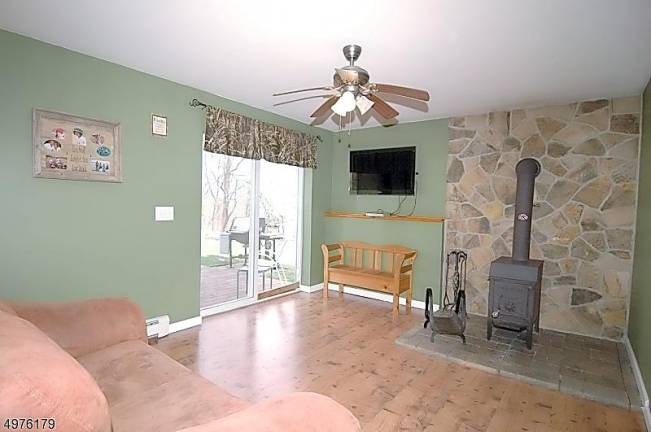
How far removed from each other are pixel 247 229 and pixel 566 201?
137 inches

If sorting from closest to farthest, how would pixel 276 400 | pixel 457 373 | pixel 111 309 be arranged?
pixel 276 400 < pixel 111 309 < pixel 457 373

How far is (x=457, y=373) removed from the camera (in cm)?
275

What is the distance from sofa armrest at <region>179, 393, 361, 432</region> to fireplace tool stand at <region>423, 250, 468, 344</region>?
2247 millimetres

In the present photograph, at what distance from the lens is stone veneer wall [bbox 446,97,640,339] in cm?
338

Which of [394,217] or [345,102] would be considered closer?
[345,102]

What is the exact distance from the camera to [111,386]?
1.57m

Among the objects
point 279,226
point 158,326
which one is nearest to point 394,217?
point 279,226

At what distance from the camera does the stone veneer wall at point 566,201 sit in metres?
3.38

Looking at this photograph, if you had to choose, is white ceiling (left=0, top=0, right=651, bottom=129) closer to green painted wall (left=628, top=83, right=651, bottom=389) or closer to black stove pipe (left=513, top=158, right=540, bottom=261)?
green painted wall (left=628, top=83, right=651, bottom=389)

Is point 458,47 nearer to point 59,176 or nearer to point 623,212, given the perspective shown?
point 623,212

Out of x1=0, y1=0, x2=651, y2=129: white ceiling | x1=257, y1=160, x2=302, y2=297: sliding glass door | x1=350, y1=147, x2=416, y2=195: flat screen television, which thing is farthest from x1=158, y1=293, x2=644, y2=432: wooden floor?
x1=0, y1=0, x2=651, y2=129: white ceiling

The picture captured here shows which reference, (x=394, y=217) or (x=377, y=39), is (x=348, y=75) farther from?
(x=394, y=217)

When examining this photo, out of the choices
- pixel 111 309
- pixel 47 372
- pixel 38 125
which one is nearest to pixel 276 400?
pixel 47 372

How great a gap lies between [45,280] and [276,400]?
2.38 m
